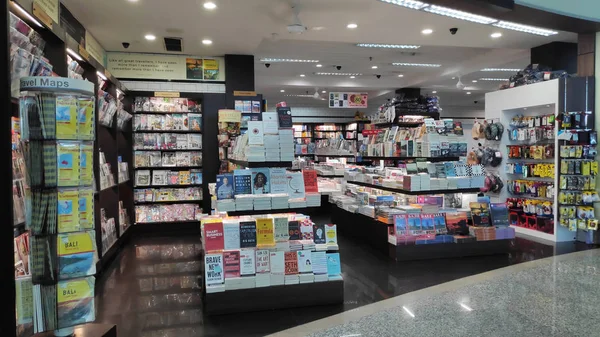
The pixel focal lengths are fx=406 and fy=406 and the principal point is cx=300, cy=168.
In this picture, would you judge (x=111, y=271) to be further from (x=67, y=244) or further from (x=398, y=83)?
(x=398, y=83)

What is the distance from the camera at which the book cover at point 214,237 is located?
3.92 m

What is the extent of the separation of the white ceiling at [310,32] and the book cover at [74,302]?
4.19m

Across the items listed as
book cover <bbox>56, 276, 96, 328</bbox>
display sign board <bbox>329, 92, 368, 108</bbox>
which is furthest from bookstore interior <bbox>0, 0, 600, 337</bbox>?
display sign board <bbox>329, 92, 368, 108</bbox>

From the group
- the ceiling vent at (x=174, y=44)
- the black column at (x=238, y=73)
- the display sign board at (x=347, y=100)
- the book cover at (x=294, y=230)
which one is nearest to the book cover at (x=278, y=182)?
the book cover at (x=294, y=230)

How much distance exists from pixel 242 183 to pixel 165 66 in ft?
16.7

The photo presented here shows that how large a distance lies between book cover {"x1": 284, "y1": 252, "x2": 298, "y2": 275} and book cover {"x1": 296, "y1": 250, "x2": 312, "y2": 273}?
0.13ft

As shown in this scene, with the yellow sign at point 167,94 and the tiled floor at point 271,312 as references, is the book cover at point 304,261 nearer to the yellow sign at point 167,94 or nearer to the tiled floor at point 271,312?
the tiled floor at point 271,312

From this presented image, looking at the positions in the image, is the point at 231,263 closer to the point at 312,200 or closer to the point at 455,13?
the point at 312,200

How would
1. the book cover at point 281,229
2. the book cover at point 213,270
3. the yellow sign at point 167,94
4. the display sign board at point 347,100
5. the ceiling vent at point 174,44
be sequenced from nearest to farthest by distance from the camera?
the book cover at point 213,270
the book cover at point 281,229
the ceiling vent at point 174,44
the yellow sign at point 167,94
the display sign board at point 347,100

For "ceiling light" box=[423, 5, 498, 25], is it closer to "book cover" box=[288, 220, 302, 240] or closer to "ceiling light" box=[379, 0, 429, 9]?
"ceiling light" box=[379, 0, 429, 9]

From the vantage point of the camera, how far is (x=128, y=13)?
19.2 ft

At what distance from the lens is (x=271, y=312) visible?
388cm

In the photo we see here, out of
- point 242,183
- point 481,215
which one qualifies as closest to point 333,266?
point 242,183

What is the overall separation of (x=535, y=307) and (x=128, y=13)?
19.8 ft
